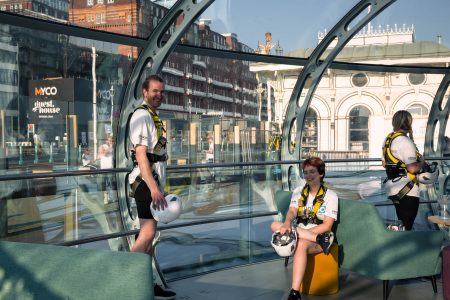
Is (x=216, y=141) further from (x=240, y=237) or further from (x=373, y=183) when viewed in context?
(x=240, y=237)

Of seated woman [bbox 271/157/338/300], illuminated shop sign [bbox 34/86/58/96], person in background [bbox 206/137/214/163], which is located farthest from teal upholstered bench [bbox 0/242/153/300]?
person in background [bbox 206/137/214/163]

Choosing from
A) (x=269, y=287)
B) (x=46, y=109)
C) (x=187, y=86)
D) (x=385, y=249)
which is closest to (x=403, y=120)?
(x=385, y=249)

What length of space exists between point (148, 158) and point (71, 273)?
4.54 feet

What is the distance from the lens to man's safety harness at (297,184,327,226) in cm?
460

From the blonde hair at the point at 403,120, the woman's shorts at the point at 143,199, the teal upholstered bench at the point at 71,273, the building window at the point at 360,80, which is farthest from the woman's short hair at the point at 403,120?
the building window at the point at 360,80

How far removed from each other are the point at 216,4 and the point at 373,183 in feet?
10.4

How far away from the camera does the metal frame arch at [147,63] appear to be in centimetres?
518

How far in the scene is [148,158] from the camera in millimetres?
4008

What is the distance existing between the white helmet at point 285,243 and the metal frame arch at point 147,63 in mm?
1443

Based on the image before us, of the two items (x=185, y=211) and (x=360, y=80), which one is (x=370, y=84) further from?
(x=185, y=211)

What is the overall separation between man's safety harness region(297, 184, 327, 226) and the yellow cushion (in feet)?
0.94

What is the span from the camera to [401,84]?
1003 centimetres

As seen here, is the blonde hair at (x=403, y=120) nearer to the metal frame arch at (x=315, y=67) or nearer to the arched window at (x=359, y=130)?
the metal frame arch at (x=315, y=67)

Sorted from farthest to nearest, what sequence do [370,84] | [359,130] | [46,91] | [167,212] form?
[359,130] < [370,84] < [46,91] < [167,212]
